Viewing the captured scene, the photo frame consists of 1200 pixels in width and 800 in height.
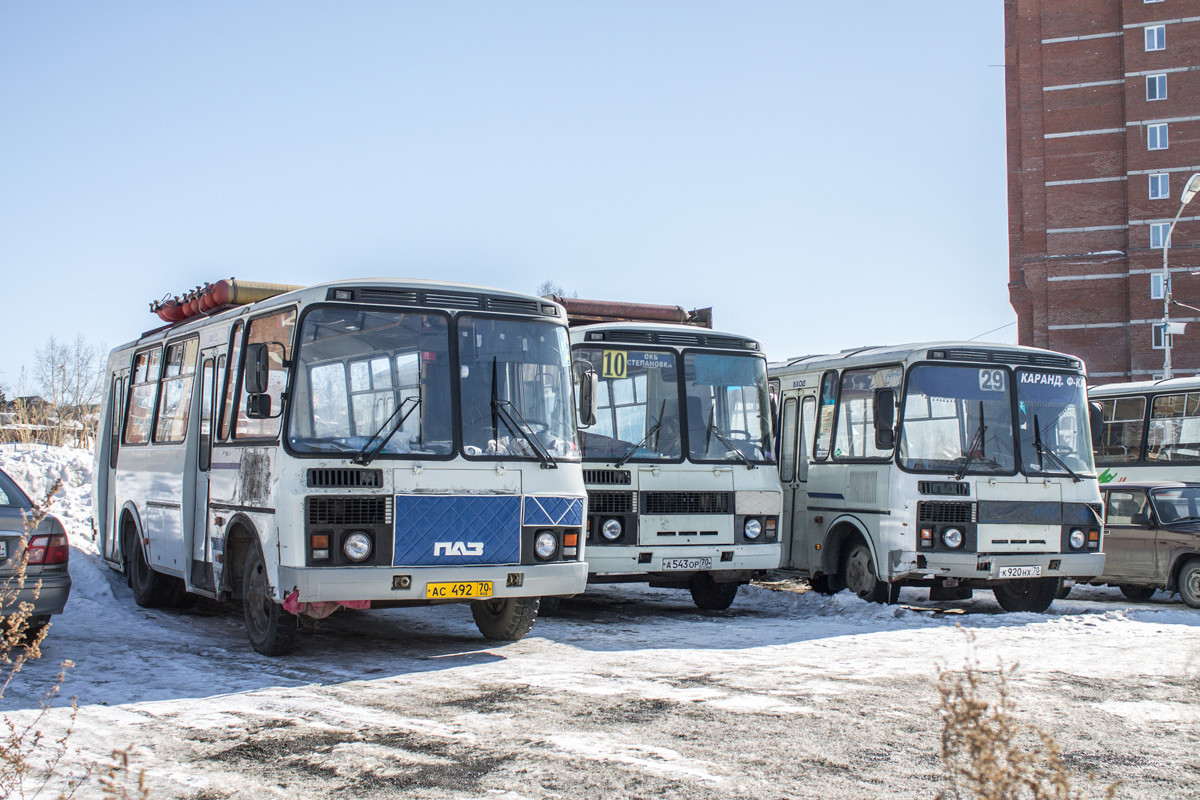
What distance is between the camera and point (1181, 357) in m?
58.5

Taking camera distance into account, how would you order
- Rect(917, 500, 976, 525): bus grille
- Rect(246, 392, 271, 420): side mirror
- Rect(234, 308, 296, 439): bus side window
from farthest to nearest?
Rect(917, 500, 976, 525): bus grille, Rect(234, 308, 296, 439): bus side window, Rect(246, 392, 271, 420): side mirror

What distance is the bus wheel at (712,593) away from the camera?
13383 mm

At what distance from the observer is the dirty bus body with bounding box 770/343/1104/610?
1248 cm

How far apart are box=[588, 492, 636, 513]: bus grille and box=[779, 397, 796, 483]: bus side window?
132 inches

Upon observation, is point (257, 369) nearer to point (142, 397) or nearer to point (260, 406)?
point (260, 406)

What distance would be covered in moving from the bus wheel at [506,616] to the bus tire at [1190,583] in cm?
926

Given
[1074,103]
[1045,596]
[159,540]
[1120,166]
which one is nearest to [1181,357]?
[1120,166]

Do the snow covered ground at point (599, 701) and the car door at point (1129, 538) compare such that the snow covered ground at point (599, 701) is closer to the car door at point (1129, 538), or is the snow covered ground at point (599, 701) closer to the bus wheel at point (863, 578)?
the bus wheel at point (863, 578)

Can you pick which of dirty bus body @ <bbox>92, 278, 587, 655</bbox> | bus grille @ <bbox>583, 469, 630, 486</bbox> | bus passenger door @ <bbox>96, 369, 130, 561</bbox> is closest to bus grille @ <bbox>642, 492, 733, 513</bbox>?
bus grille @ <bbox>583, 469, 630, 486</bbox>

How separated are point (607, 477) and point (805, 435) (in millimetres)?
3570

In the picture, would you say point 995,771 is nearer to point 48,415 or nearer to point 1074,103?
point 48,415

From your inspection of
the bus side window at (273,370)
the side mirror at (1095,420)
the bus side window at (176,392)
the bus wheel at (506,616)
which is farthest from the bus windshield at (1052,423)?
the bus side window at (176,392)

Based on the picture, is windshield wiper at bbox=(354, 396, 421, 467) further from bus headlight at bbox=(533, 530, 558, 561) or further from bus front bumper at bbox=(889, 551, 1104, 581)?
bus front bumper at bbox=(889, 551, 1104, 581)

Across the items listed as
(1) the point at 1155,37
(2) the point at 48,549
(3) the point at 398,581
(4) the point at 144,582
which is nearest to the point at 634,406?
(3) the point at 398,581
